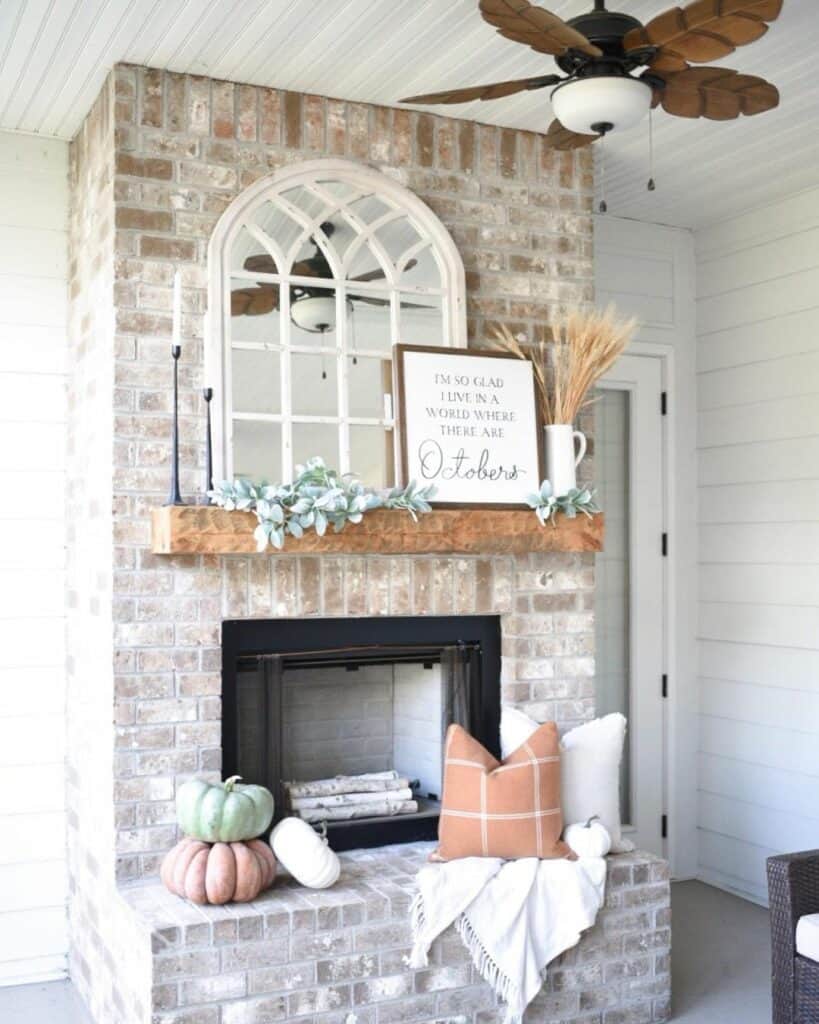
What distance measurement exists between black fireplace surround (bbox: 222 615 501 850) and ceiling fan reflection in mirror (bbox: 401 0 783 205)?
1570 mm

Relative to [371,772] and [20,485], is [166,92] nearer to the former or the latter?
[20,485]

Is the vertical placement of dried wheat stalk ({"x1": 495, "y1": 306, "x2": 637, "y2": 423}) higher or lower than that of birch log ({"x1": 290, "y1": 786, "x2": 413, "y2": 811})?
higher

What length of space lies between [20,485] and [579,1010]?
7.91ft

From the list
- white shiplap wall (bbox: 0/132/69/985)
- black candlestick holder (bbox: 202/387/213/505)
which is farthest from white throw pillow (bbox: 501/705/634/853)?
white shiplap wall (bbox: 0/132/69/985)

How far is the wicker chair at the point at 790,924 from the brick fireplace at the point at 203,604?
0.40 m

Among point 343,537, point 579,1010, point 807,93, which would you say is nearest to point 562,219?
point 807,93

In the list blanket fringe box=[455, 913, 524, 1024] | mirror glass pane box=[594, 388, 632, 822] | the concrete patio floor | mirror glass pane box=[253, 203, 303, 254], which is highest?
mirror glass pane box=[253, 203, 303, 254]

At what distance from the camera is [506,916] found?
3.28m

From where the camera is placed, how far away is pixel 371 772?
408cm

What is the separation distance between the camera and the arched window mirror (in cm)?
352

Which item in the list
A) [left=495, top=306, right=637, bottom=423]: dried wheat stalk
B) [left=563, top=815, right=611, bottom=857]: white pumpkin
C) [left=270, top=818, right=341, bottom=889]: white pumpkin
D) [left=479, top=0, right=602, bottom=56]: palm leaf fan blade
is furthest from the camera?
[left=495, top=306, right=637, bottom=423]: dried wheat stalk

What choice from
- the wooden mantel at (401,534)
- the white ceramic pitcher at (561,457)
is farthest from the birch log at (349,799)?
the white ceramic pitcher at (561,457)

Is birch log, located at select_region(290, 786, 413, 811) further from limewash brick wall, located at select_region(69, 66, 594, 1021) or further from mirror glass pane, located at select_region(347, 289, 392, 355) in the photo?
mirror glass pane, located at select_region(347, 289, 392, 355)

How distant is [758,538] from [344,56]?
2.56 m
